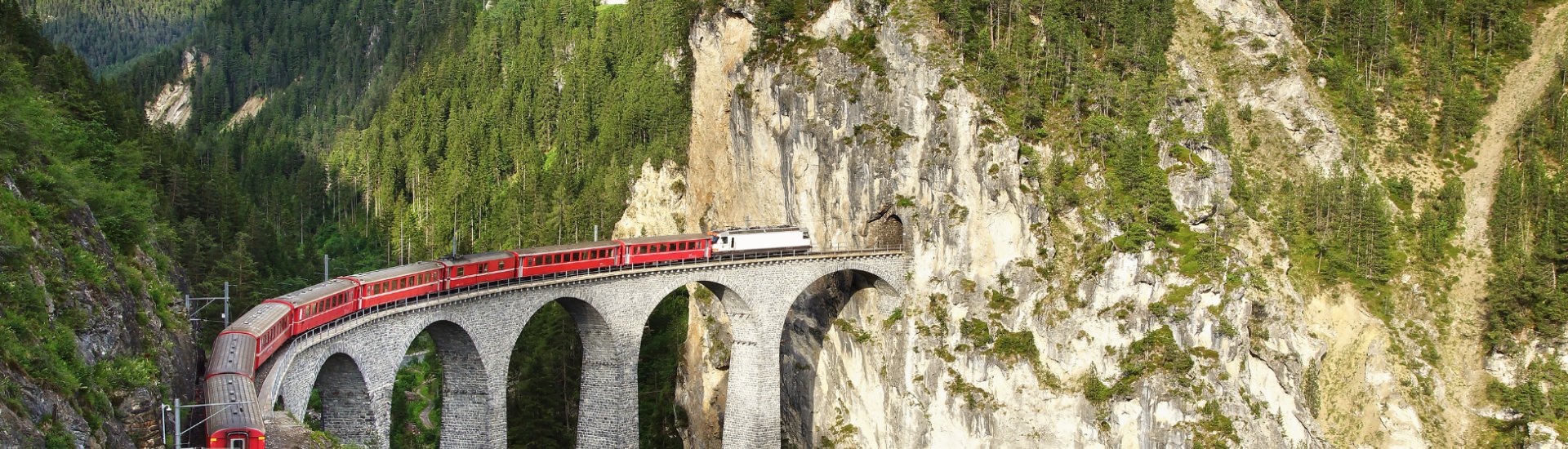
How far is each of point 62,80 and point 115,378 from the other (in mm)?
54759

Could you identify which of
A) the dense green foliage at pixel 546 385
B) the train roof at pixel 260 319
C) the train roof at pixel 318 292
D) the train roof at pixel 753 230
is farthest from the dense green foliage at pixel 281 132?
the train roof at pixel 753 230

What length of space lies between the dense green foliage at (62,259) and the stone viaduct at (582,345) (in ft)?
18.3

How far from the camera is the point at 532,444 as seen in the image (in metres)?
76.0

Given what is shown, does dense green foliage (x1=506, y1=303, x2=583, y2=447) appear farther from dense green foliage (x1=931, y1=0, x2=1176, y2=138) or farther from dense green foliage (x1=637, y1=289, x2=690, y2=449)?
dense green foliage (x1=931, y1=0, x2=1176, y2=138)

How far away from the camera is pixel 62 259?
1436 inches

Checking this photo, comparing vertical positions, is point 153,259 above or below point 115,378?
above

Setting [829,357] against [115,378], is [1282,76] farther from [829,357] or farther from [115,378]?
[115,378]

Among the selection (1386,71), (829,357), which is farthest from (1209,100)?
(829,357)

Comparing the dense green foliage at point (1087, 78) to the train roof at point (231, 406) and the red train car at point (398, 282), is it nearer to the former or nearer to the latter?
the red train car at point (398, 282)

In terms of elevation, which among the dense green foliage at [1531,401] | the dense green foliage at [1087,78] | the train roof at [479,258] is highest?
the dense green foliage at [1087,78]

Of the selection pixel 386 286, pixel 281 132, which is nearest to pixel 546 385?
pixel 386 286

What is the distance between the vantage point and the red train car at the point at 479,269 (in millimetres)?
52469

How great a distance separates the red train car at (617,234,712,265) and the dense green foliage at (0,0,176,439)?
73.5 ft

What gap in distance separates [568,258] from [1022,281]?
28.4 metres
